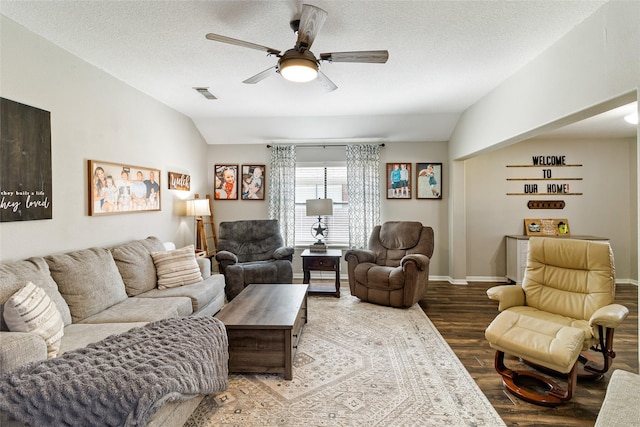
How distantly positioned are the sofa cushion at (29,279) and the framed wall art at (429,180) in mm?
4930

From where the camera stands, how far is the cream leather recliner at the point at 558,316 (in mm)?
2126

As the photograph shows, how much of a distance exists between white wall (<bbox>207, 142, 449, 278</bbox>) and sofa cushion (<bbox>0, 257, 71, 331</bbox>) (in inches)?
139

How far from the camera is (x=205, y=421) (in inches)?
77.9

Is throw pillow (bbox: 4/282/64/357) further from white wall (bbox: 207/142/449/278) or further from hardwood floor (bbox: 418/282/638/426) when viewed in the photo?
white wall (bbox: 207/142/449/278)

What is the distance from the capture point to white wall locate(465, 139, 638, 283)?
5.29 m

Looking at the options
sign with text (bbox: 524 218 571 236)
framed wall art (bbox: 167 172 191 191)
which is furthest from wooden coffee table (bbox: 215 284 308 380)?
sign with text (bbox: 524 218 571 236)

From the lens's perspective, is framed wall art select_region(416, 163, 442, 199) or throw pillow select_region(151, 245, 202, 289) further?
framed wall art select_region(416, 163, 442, 199)

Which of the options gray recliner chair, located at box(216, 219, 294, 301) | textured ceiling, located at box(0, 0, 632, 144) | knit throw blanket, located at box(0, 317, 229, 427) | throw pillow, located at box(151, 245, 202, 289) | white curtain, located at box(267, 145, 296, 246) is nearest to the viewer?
knit throw blanket, located at box(0, 317, 229, 427)

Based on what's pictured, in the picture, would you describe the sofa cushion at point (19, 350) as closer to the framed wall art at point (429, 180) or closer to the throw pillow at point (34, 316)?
the throw pillow at point (34, 316)

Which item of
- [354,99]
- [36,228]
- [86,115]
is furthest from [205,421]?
[354,99]

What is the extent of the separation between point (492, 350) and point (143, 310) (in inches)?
121

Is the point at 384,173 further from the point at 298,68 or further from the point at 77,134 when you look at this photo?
the point at 77,134

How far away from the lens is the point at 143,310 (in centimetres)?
262

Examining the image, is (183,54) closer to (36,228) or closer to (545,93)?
(36,228)
